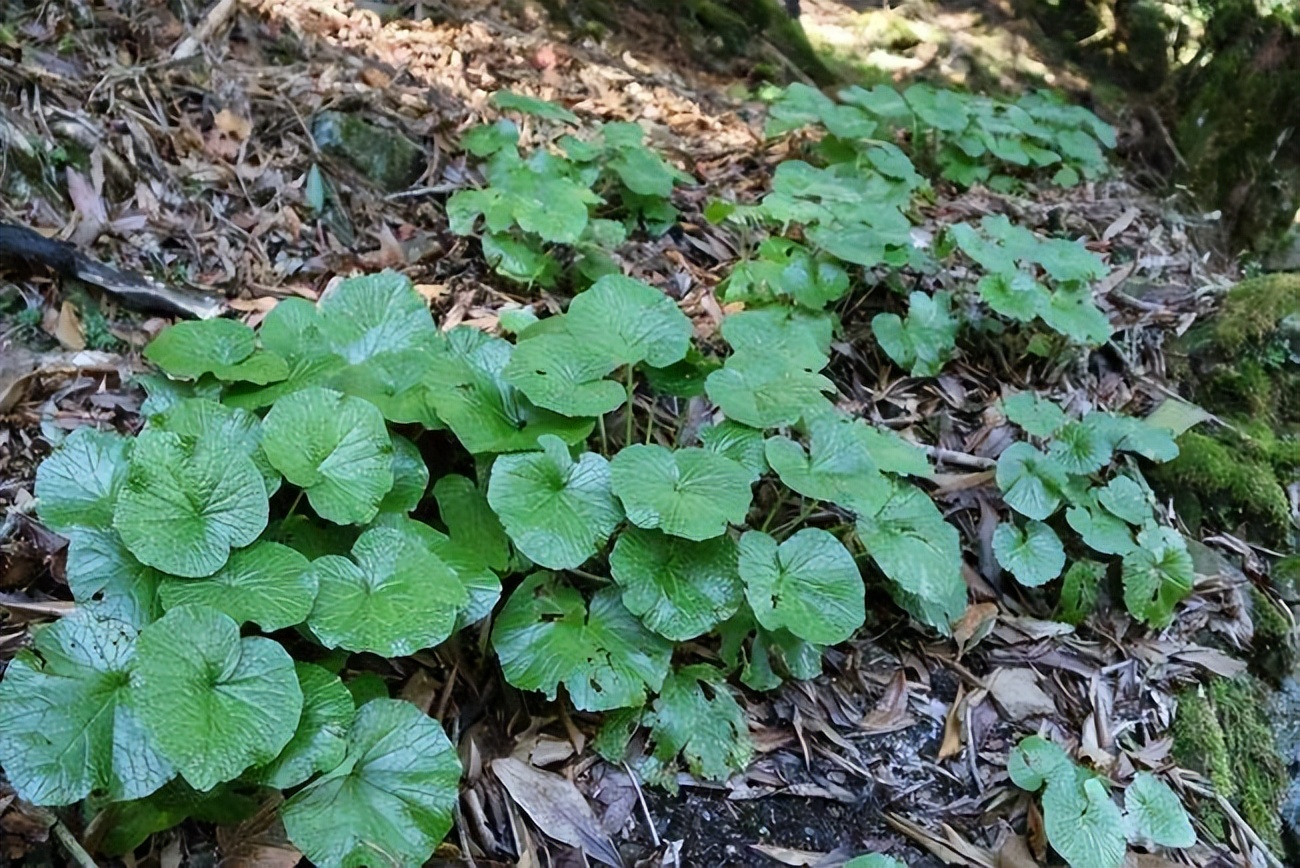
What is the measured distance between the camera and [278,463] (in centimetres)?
154

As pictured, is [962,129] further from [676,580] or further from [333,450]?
[333,450]

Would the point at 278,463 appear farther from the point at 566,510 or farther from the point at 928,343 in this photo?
the point at 928,343

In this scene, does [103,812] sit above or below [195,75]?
below

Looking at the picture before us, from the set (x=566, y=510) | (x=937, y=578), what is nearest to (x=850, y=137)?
(x=937, y=578)

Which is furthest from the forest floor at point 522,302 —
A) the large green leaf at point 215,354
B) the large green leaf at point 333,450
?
the large green leaf at point 333,450

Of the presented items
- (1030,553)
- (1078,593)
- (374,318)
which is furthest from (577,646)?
(1078,593)

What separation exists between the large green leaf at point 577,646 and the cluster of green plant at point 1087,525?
0.89 meters

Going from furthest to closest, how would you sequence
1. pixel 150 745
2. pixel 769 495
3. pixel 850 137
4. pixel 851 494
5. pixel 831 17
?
1. pixel 831 17
2. pixel 850 137
3. pixel 769 495
4. pixel 851 494
5. pixel 150 745

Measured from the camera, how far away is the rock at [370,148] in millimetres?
2779

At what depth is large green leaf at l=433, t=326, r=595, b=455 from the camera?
5.55 feet

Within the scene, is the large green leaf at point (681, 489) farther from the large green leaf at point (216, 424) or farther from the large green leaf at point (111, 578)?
the large green leaf at point (111, 578)

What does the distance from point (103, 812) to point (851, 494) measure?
1.29 meters

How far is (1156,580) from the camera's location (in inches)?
81.1

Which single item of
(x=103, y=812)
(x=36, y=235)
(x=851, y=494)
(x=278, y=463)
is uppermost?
(x=851, y=494)
